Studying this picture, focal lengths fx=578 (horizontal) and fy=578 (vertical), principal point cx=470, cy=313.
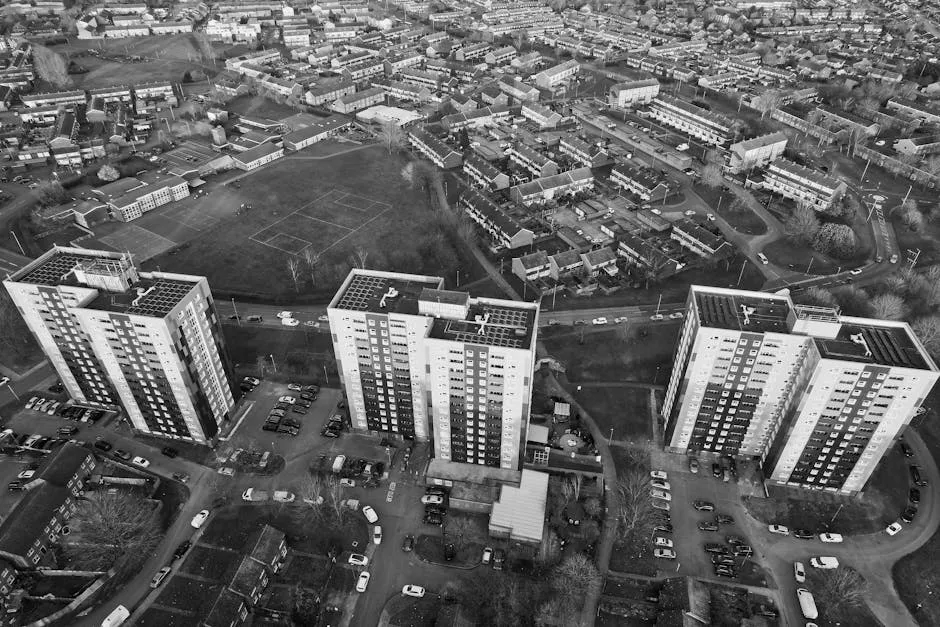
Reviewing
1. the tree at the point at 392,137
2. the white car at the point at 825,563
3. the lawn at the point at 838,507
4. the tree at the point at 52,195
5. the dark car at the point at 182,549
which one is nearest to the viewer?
the white car at the point at 825,563

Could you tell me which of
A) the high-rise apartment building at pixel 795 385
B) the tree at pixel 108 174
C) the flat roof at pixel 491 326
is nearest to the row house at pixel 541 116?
the high-rise apartment building at pixel 795 385

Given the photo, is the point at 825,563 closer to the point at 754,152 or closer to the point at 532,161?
the point at 532,161

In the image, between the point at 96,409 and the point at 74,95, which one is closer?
the point at 96,409

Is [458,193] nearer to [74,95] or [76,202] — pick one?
[76,202]

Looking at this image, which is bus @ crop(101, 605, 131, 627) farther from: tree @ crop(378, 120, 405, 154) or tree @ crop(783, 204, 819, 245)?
tree @ crop(783, 204, 819, 245)

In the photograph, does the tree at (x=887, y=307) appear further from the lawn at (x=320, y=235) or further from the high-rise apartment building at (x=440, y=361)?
the lawn at (x=320, y=235)

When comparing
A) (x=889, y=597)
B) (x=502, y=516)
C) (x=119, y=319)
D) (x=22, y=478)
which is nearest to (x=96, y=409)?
(x=22, y=478)
